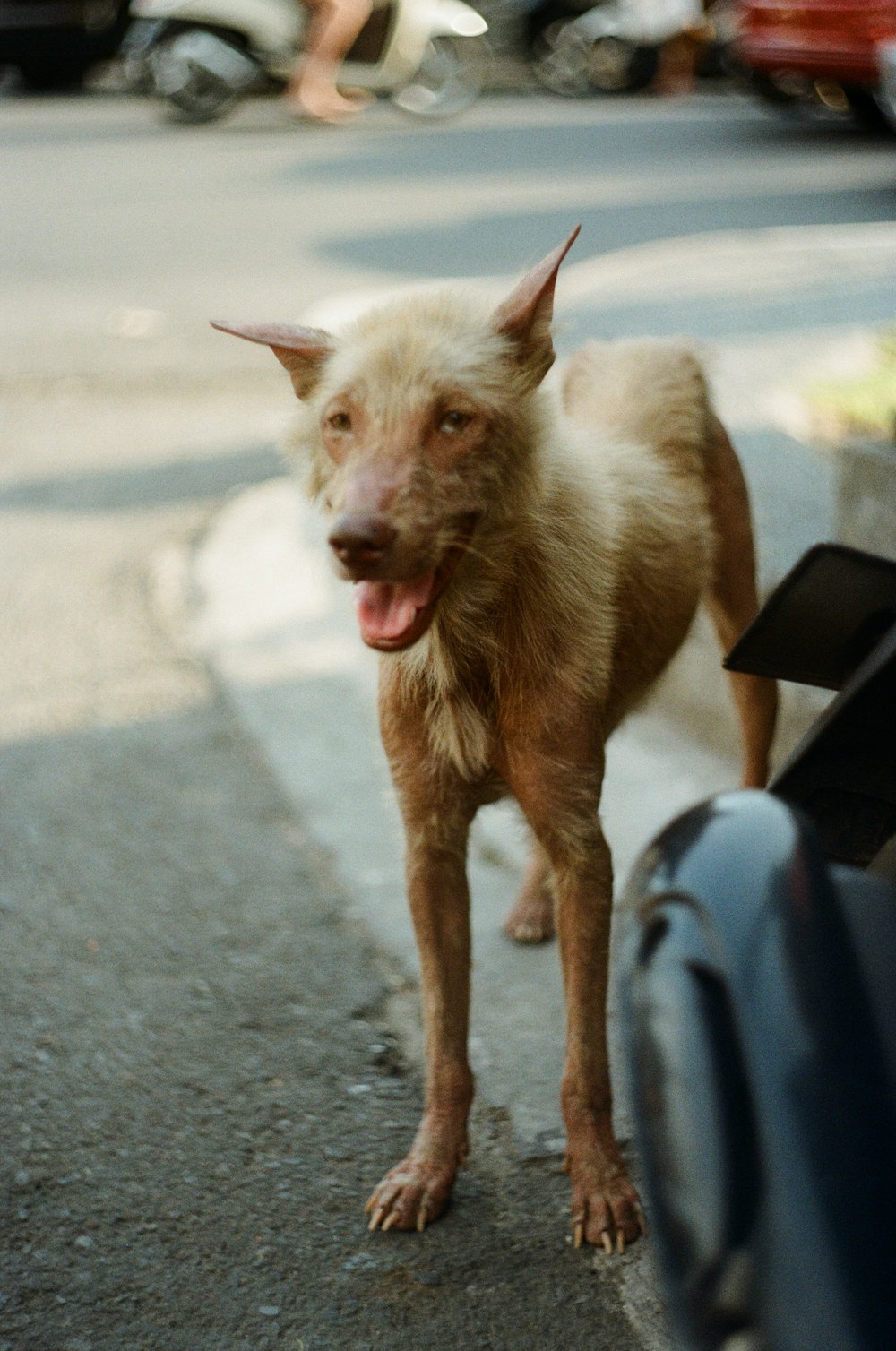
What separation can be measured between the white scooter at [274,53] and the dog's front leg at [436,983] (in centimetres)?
1601

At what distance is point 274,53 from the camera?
1788 cm

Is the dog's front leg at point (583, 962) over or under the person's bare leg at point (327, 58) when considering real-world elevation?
over

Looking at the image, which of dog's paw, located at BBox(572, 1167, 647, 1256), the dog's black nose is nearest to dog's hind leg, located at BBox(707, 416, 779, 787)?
dog's paw, located at BBox(572, 1167, 647, 1256)

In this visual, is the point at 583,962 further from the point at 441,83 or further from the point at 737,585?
the point at 441,83

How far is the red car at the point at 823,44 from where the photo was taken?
14703 mm

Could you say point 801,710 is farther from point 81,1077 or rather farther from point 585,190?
point 585,190

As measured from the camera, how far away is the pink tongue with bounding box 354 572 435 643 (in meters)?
2.54

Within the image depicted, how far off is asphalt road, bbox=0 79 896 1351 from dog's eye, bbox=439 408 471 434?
154cm

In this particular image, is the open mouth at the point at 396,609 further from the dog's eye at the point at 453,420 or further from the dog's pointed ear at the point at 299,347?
the dog's pointed ear at the point at 299,347

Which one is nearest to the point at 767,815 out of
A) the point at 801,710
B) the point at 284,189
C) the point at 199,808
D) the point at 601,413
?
the point at 601,413

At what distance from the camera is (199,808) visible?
15.3 ft

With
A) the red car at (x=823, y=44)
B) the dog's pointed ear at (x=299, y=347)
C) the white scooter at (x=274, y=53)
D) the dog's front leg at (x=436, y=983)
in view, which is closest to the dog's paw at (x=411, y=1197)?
the dog's front leg at (x=436, y=983)

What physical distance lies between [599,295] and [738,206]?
5.08m

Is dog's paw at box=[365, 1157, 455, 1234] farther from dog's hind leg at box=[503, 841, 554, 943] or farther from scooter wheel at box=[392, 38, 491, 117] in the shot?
scooter wheel at box=[392, 38, 491, 117]
